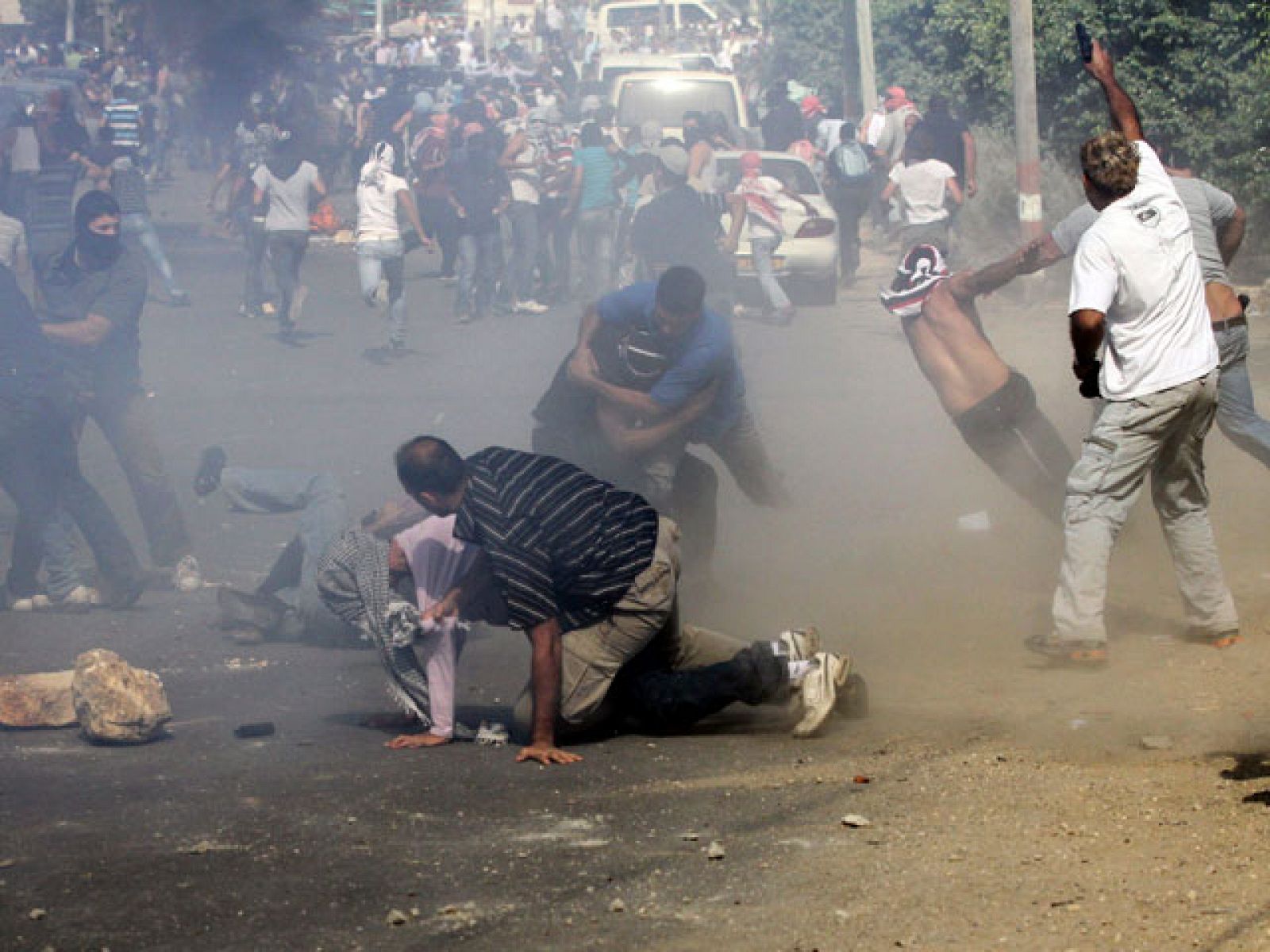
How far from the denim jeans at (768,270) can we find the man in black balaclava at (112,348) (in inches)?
354

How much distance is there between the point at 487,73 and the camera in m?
41.3

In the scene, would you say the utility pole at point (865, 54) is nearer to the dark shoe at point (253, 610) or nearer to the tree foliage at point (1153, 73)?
the tree foliage at point (1153, 73)

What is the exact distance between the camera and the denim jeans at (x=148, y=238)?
17.5 m

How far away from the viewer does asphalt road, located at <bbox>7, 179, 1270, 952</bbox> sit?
4.18 m

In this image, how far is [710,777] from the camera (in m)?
5.33

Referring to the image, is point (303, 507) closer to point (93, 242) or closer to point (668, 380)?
point (93, 242)

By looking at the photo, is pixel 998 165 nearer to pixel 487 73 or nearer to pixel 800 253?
pixel 800 253

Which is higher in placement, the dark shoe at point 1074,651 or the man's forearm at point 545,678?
the man's forearm at point 545,678

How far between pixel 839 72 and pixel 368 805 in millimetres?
35111

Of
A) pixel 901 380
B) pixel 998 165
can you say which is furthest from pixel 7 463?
pixel 998 165

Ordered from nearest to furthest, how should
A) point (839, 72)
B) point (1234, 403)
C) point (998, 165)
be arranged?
point (1234, 403) < point (998, 165) < point (839, 72)

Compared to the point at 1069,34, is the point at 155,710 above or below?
below

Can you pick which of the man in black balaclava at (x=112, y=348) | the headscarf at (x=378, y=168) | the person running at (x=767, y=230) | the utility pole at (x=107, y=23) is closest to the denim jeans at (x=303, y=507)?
the man in black balaclava at (x=112, y=348)

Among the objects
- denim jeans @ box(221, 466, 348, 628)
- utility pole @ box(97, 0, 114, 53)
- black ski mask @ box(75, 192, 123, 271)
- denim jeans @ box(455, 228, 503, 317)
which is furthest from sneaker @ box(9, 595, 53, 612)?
utility pole @ box(97, 0, 114, 53)
